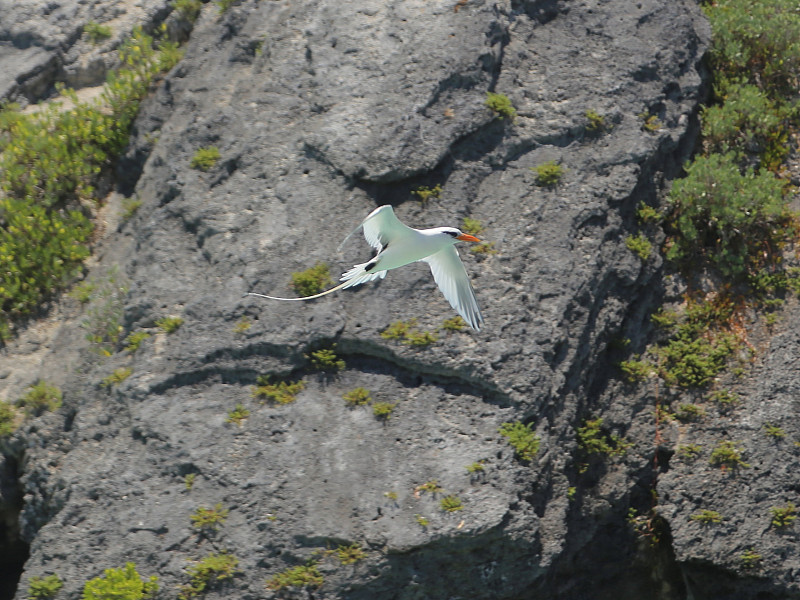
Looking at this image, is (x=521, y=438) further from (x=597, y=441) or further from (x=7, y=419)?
(x=7, y=419)

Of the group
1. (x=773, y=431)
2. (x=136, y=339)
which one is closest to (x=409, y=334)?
(x=136, y=339)

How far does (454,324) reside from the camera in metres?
8.52

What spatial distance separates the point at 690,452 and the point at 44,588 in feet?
20.1

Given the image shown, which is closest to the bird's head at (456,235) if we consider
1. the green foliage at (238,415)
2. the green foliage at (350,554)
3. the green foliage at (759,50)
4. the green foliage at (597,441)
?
the green foliage at (597,441)

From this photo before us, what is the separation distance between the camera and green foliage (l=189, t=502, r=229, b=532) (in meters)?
8.06

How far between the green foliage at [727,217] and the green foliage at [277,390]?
425 centimetres

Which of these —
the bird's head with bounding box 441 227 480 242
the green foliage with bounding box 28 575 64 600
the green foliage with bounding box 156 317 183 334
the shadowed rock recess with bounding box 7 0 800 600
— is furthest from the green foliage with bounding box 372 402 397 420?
the green foliage with bounding box 28 575 64 600

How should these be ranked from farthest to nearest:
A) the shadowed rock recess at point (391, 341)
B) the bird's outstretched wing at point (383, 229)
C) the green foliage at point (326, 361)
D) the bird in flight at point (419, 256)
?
the green foliage at point (326, 361) < the shadowed rock recess at point (391, 341) < the bird in flight at point (419, 256) < the bird's outstretched wing at point (383, 229)

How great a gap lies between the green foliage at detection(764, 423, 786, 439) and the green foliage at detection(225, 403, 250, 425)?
492cm

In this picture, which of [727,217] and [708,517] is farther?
[727,217]

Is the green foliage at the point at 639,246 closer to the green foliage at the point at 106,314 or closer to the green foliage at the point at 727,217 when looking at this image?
the green foliage at the point at 727,217

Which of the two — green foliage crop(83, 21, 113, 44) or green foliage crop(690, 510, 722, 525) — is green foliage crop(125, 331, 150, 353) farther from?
green foliage crop(690, 510, 722, 525)

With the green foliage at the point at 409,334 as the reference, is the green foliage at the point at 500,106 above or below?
above

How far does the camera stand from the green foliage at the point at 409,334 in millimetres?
8492
